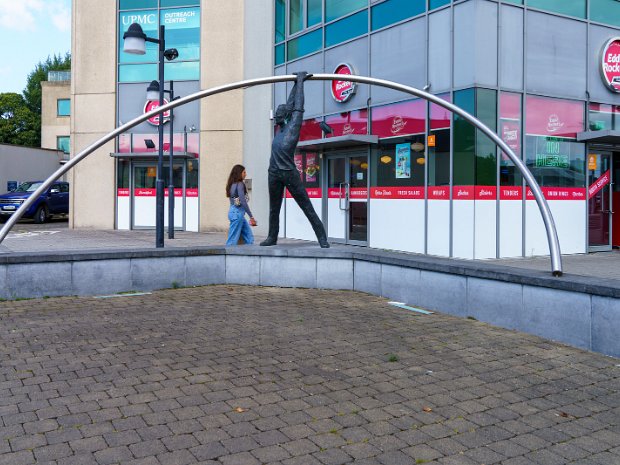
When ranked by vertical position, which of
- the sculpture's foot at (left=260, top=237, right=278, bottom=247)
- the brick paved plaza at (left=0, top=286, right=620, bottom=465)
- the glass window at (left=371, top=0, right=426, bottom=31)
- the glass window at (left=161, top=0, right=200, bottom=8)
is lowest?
the brick paved plaza at (left=0, top=286, right=620, bottom=465)

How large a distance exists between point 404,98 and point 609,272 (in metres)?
5.72

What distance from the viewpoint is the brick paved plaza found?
3945 mm

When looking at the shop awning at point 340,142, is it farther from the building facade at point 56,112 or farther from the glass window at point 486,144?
the building facade at point 56,112

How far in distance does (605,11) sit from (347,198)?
7.16 metres

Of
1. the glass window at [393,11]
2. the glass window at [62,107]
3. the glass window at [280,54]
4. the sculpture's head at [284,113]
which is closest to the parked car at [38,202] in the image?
the glass window at [280,54]

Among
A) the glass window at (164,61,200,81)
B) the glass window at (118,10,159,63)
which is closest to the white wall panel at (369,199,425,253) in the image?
the glass window at (164,61,200,81)

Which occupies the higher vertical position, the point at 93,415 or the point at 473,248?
the point at 473,248

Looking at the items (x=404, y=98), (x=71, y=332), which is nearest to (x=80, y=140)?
(x=404, y=98)

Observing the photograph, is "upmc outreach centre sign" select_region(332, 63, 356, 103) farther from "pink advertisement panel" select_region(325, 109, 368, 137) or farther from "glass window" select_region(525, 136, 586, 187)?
"glass window" select_region(525, 136, 586, 187)

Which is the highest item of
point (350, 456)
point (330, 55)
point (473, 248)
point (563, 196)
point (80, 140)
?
point (330, 55)

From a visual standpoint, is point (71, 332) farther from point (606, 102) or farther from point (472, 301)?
point (606, 102)

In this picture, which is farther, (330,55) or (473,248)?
(330,55)

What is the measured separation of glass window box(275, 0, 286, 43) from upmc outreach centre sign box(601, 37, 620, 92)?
8866 millimetres

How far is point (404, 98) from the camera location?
14.3 metres
